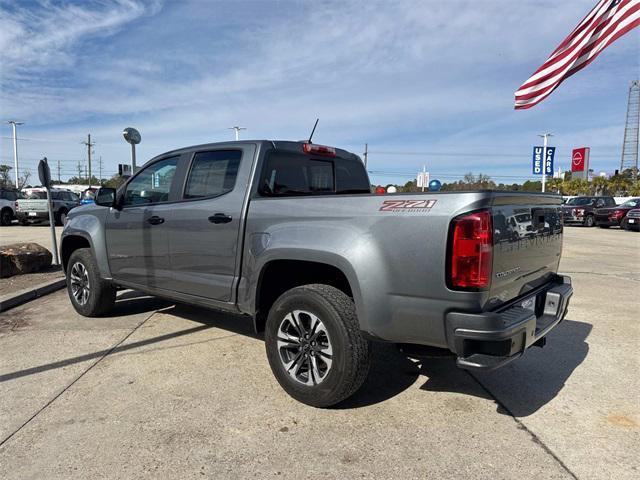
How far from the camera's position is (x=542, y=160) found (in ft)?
92.0

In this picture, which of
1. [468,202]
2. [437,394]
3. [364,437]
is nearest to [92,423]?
[364,437]

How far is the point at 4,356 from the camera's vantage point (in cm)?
420

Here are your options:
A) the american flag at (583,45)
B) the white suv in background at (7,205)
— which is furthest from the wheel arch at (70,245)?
the white suv in background at (7,205)

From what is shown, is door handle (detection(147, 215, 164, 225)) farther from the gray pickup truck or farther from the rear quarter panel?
the rear quarter panel

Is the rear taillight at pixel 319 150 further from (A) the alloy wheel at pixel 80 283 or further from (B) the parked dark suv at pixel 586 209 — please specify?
(B) the parked dark suv at pixel 586 209

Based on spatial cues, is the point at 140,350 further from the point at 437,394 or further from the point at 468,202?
the point at 468,202

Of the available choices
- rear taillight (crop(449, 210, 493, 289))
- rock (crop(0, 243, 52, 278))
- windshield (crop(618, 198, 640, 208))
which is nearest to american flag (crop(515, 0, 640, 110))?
rear taillight (crop(449, 210, 493, 289))

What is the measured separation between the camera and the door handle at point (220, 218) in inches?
146

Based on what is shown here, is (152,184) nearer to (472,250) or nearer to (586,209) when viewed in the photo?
(472,250)

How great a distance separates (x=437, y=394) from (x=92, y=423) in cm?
243

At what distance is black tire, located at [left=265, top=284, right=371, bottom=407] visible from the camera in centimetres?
293

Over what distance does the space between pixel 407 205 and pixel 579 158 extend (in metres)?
64.4

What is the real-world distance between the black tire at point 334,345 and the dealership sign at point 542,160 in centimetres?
2873

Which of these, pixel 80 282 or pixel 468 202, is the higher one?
pixel 468 202
